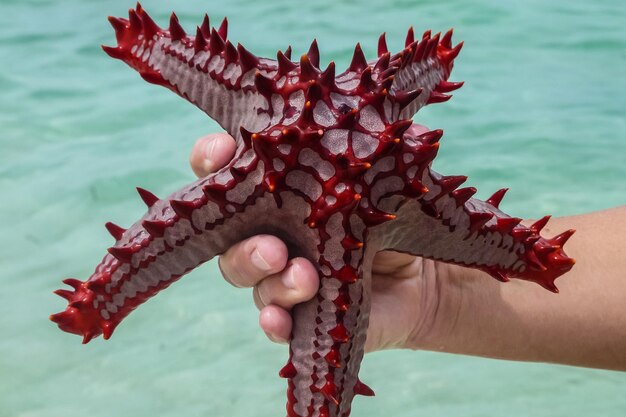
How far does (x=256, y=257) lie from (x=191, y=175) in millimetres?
3616

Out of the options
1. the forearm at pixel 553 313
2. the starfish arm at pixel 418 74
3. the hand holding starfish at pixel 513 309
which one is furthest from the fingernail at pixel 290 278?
the forearm at pixel 553 313

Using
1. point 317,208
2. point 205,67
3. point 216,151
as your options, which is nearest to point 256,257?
point 317,208

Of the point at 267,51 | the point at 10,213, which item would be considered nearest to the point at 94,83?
the point at 267,51

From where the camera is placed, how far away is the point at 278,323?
2.10 metres

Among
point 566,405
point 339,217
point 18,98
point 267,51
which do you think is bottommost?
point 339,217

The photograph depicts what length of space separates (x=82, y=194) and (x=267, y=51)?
8.40 ft

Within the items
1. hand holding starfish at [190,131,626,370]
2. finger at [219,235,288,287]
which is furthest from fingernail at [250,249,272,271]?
hand holding starfish at [190,131,626,370]

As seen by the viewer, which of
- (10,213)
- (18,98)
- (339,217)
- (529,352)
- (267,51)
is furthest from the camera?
(267,51)

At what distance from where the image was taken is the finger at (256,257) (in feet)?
6.70

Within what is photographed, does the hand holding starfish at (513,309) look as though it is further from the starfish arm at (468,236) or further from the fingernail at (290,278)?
the fingernail at (290,278)

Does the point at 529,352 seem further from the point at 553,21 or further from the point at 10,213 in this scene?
the point at 553,21

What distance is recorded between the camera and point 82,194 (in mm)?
5391

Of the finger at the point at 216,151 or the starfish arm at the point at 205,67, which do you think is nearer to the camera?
the starfish arm at the point at 205,67

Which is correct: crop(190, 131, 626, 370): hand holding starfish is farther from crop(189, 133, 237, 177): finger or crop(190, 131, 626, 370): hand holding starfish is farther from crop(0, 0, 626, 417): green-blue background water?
crop(0, 0, 626, 417): green-blue background water
